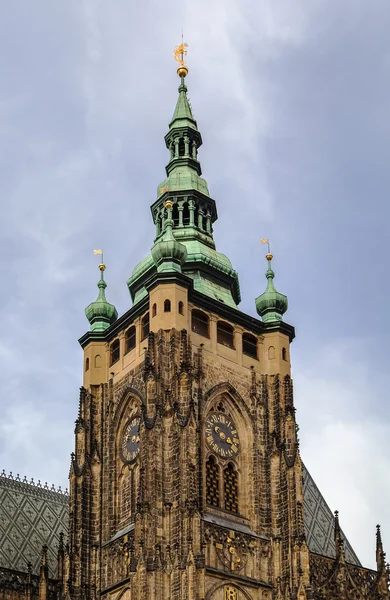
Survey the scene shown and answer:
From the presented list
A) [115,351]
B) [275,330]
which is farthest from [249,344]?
[115,351]

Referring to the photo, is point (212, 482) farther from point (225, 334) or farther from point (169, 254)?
point (169, 254)

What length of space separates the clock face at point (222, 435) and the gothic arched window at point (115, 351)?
237 inches

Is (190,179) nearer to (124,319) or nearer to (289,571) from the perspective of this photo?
(124,319)

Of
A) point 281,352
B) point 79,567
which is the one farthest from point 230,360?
point 79,567

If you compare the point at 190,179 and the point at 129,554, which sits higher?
the point at 190,179

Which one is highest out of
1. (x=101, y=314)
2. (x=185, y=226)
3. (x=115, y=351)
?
(x=185, y=226)

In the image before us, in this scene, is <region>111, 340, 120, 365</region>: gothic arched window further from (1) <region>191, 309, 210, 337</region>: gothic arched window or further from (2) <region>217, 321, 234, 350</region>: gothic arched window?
(2) <region>217, 321, 234, 350</region>: gothic arched window

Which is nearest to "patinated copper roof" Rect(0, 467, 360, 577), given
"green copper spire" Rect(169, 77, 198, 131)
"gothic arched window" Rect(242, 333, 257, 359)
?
"gothic arched window" Rect(242, 333, 257, 359)

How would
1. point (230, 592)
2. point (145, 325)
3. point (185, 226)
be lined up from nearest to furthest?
point (230, 592) < point (145, 325) < point (185, 226)

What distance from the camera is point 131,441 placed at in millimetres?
59094

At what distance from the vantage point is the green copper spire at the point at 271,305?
63.9m

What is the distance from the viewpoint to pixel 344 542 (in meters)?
67.8

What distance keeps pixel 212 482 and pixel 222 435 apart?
2.36 m

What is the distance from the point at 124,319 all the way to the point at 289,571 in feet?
45.6
